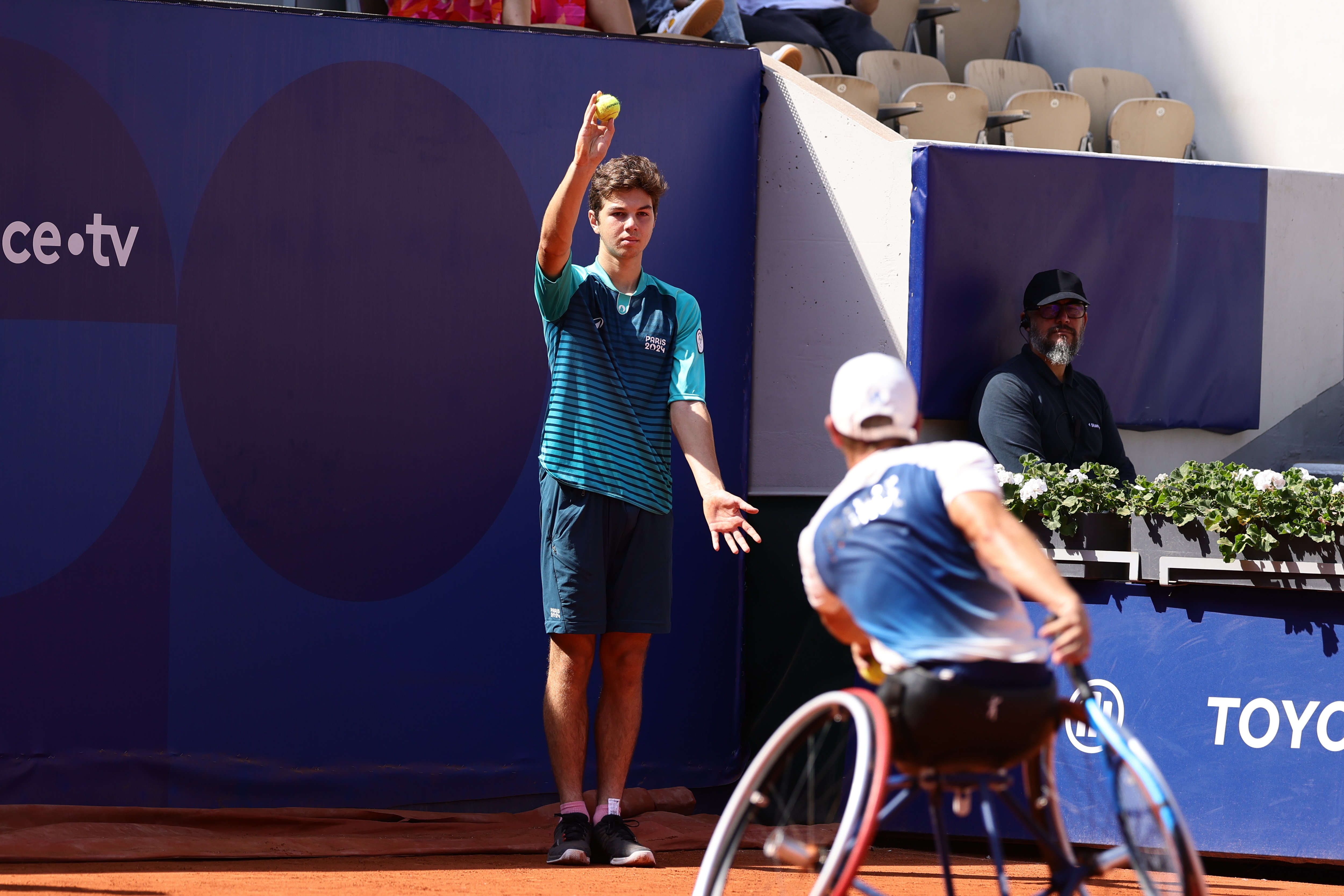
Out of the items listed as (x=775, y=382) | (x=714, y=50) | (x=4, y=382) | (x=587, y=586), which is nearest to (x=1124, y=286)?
(x=775, y=382)

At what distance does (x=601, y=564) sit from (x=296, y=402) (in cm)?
148

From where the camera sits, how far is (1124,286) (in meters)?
5.67

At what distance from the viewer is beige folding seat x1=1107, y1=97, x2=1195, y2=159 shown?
333 inches

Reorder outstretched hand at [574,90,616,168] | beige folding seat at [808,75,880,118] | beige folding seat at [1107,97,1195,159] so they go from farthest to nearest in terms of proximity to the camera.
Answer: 1. beige folding seat at [1107,97,1195,159]
2. beige folding seat at [808,75,880,118]
3. outstretched hand at [574,90,616,168]

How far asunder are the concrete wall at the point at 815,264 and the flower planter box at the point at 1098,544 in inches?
41.8

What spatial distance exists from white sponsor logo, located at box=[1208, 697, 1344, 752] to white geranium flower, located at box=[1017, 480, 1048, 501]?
34.0 inches

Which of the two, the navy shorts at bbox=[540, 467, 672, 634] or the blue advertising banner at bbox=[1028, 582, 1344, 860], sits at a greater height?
the navy shorts at bbox=[540, 467, 672, 634]

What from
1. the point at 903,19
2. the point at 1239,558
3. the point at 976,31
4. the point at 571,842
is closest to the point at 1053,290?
the point at 1239,558

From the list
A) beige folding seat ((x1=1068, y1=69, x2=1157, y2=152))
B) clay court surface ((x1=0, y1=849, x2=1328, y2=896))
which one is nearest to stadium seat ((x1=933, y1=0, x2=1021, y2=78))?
beige folding seat ((x1=1068, y1=69, x2=1157, y2=152))

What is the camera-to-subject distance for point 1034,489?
4711mm

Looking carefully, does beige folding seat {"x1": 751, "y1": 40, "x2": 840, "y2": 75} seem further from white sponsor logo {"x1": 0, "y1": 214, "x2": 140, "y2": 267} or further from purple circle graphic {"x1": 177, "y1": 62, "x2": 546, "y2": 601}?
white sponsor logo {"x1": 0, "y1": 214, "x2": 140, "y2": 267}

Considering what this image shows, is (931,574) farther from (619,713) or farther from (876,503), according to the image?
(619,713)

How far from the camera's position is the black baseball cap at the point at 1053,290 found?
17.3 feet

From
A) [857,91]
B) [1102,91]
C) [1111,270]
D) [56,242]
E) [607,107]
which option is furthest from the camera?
[1102,91]
